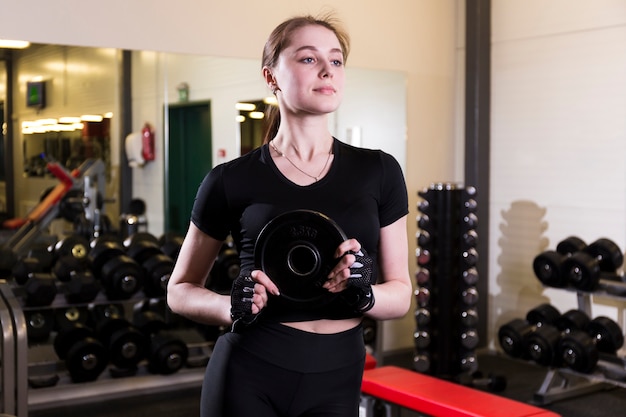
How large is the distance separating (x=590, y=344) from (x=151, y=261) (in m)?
2.19

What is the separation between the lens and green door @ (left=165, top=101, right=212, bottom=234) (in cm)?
441

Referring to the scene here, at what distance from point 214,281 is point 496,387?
160 cm

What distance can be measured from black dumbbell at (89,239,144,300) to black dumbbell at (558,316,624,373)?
6.98 ft

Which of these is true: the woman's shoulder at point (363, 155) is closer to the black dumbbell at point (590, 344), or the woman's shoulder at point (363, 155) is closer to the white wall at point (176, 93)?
the black dumbbell at point (590, 344)

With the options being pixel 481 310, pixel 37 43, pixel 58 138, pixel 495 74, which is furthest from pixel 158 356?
pixel 495 74

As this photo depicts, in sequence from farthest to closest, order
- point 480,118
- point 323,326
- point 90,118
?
point 480,118, point 90,118, point 323,326

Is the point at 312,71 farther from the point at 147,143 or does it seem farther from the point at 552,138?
the point at 552,138

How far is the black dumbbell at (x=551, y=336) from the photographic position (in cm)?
402

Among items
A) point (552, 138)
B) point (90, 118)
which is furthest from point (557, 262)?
point (90, 118)

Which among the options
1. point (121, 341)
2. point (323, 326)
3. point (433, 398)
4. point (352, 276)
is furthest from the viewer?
point (121, 341)

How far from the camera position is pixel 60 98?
161 inches

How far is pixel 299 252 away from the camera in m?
1.22

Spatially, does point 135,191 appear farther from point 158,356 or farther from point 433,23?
point 433,23

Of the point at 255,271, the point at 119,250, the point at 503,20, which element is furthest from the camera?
the point at 503,20
